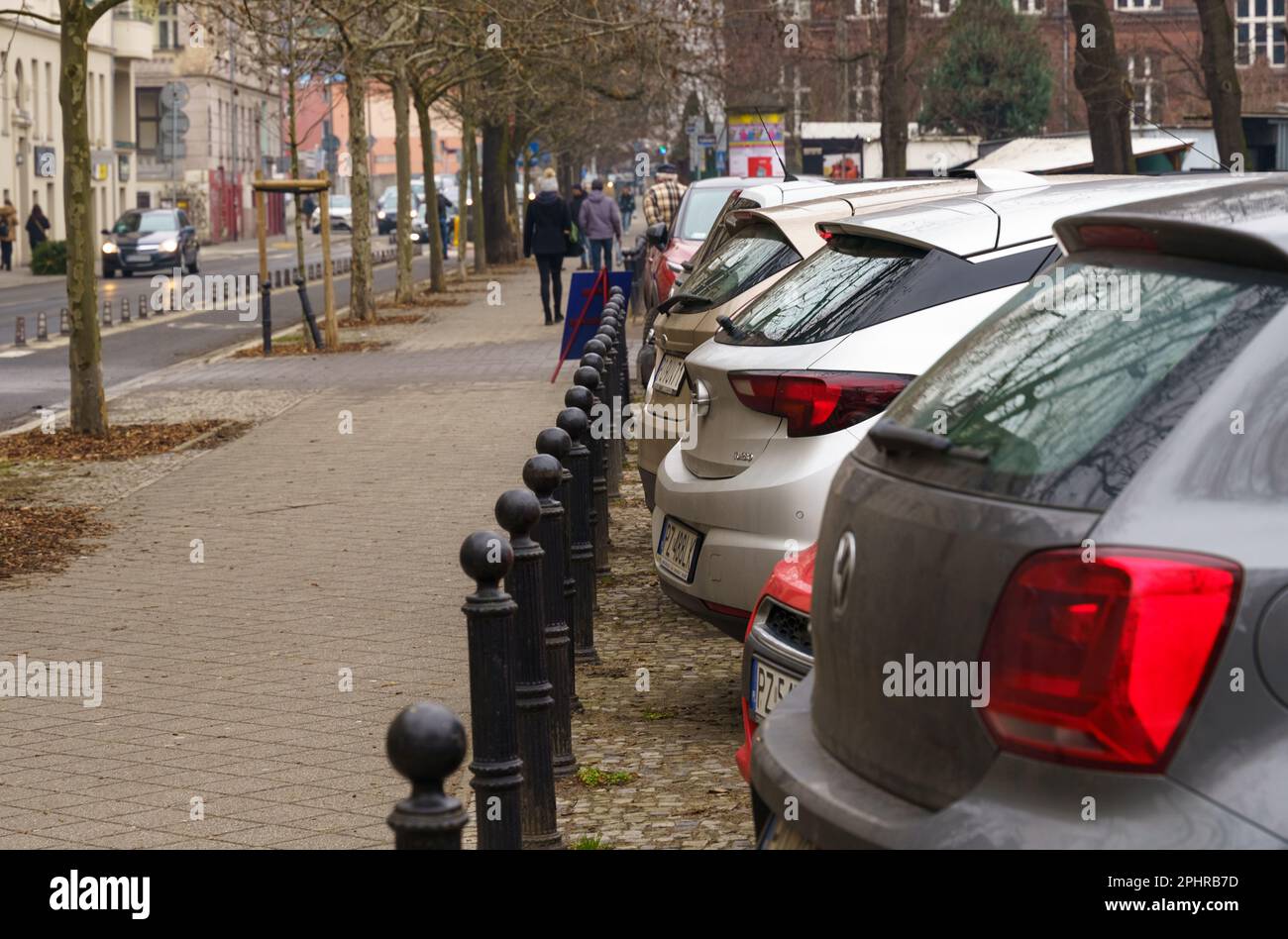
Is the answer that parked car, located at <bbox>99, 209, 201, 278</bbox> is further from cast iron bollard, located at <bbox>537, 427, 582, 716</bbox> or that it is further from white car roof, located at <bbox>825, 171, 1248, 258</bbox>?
white car roof, located at <bbox>825, 171, 1248, 258</bbox>

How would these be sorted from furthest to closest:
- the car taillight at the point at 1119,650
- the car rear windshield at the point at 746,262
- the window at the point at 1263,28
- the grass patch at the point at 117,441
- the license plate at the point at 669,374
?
the window at the point at 1263,28 → the grass patch at the point at 117,441 → the car rear windshield at the point at 746,262 → the license plate at the point at 669,374 → the car taillight at the point at 1119,650

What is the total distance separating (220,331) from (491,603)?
2658 cm

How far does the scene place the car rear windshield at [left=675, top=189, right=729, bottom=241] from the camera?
62.5ft

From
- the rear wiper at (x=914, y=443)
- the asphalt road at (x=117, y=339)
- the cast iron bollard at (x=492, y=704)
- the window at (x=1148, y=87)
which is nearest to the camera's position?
the rear wiper at (x=914, y=443)

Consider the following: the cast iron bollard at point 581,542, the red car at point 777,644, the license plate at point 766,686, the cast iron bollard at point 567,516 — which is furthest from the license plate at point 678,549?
the license plate at point 766,686

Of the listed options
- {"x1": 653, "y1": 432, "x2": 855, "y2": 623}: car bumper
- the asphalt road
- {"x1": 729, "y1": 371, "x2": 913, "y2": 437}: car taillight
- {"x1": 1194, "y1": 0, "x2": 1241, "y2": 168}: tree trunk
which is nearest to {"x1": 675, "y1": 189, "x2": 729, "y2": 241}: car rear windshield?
{"x1": 1194, "y1": 0, "x2": 1241, "y2": 168}: tree trunk

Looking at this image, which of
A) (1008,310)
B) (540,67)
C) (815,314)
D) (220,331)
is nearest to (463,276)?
(540,67)

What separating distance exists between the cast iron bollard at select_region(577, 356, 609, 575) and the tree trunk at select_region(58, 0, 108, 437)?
20.9 ft

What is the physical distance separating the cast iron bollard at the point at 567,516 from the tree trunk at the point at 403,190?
24.1 meters

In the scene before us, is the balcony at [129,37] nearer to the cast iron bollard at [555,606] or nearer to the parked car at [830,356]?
the cast iron bollard at [555,606]

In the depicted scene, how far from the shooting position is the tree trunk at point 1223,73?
20172 mm

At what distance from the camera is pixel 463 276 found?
44875 millimetres

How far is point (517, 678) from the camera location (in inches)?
220

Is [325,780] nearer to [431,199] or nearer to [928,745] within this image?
[928,745]
